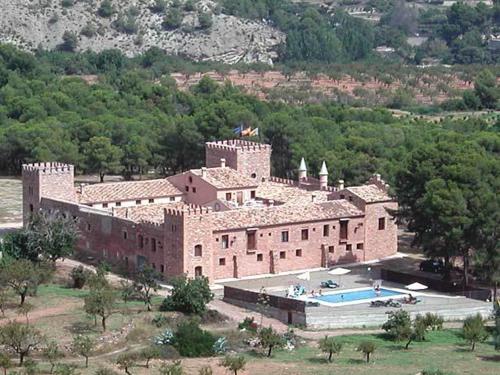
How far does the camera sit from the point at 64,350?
45188mm

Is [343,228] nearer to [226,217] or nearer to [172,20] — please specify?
[226,217]

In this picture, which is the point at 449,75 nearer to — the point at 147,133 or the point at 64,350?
the point at 147,133

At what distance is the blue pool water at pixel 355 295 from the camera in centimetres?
5309

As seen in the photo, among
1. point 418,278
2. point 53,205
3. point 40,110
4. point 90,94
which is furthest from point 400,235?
point 90,94

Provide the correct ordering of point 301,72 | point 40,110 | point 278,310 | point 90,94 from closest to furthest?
1. point 278,310
2. point 40,110
3. point 90,94
4. point 301,72

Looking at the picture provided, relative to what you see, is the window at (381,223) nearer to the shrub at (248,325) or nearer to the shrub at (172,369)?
the shrub at (248,325)

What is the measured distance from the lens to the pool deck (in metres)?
50.4

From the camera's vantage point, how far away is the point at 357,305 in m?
52.0

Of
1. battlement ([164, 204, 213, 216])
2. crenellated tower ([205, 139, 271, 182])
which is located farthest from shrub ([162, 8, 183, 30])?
battlement ([164, 204, 213, 216])

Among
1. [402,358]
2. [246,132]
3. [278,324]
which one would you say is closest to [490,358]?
[402,358]

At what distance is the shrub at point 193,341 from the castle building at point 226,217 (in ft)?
27.8

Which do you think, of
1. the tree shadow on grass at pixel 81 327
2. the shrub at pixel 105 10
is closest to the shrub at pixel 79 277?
the tree shadow on grass at pixel 81 327

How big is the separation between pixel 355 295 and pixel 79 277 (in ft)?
33.2

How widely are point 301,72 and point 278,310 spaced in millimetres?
90639
